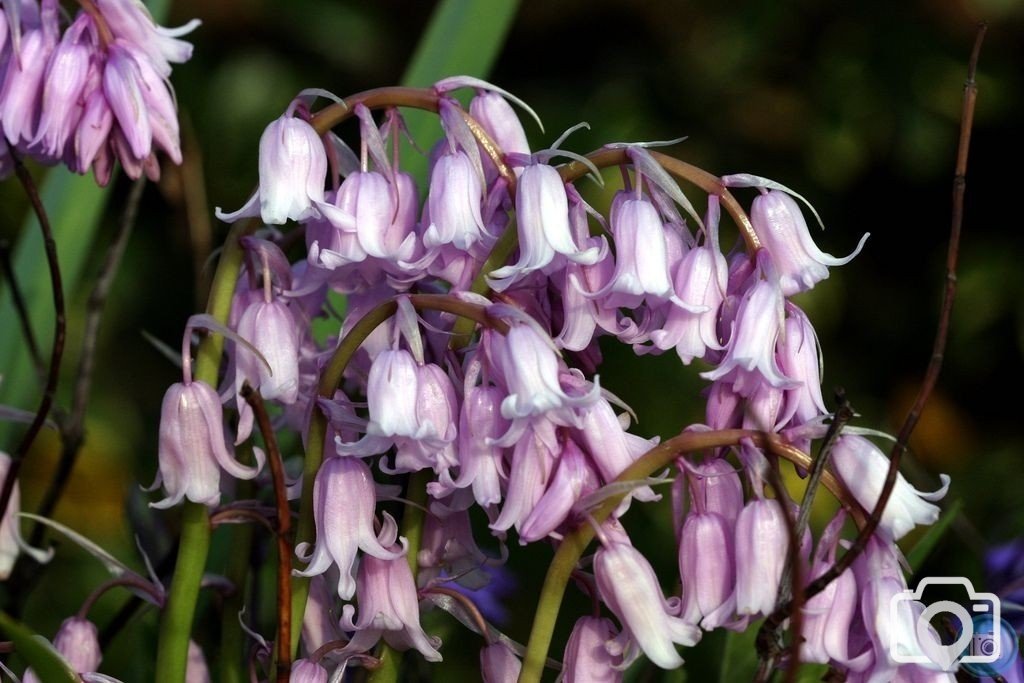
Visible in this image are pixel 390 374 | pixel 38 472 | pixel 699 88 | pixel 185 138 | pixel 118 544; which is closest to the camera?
pixel 390 374

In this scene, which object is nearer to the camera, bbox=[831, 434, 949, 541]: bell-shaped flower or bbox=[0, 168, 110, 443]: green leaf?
bbox=[831, 434, 949, 541]: bell-shaped flower

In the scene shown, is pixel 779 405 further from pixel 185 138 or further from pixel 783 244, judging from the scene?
pixel 185 138

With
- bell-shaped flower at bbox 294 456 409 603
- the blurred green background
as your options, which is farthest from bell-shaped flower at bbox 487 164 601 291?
the blurred green background

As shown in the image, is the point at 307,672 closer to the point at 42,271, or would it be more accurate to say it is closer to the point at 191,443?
the point at 191,443

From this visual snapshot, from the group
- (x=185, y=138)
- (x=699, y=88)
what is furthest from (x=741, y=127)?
(x=185, y=138)

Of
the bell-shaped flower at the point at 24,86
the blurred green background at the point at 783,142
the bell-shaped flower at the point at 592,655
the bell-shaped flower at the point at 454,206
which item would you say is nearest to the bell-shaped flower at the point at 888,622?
the bell-shaped flower at the point at 592,655

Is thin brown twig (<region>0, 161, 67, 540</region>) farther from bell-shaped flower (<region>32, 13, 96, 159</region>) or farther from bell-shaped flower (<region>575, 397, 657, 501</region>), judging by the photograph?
bell-shaped flower (<region>575, 397, 657, 501</region>)
